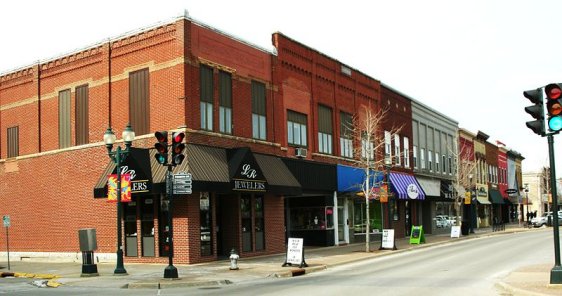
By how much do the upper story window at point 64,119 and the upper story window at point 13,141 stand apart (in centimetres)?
388

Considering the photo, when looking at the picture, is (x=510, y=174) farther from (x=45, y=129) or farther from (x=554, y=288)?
(x=554, y=288)

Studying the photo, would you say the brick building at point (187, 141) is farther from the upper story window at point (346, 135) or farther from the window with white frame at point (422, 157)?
the window with white frame at point (422, 157)

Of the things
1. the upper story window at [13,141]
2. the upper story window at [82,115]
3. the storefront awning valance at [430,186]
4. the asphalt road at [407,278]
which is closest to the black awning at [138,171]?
the upper story window at [82,115]

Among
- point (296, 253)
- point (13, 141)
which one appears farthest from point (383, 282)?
point (13, 141)

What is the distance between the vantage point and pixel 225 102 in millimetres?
26750

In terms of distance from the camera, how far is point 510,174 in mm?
80000

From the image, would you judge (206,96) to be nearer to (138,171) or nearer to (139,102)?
(139,102)

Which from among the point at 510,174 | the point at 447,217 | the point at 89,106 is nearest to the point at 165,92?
the point at 89,106

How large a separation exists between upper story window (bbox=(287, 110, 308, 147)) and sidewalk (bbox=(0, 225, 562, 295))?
6.09 meters

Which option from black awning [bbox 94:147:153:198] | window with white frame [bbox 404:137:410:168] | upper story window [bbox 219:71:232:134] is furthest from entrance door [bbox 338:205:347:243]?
black awning [bbox 94:147:153:198]

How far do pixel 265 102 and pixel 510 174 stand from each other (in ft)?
196

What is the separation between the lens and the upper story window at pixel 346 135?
36.9 meters

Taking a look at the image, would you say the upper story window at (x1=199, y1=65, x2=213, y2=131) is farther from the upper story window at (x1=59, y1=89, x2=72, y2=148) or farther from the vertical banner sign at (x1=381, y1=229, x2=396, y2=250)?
the vertical banner sign at (x1=381, y1=229, x2=396, y2=250)

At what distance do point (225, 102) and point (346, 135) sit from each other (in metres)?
12.6
